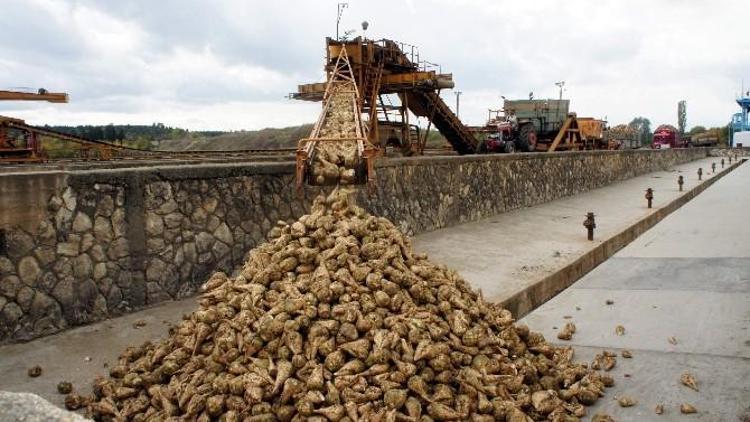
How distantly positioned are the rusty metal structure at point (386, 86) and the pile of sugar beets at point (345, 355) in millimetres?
9052

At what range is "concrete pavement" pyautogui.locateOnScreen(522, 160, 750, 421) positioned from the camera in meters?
3.99

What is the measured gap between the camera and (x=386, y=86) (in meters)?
16.1

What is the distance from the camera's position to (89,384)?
407 cm

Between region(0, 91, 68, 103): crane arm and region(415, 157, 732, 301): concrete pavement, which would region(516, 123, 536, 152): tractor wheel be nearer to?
region(415, 157, 732, 301): concrete pavement

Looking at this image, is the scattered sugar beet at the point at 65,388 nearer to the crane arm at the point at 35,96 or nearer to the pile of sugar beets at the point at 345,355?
the pile of sugar beets at the point at 345,355

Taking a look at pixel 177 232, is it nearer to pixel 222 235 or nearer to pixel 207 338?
pixel 222 235

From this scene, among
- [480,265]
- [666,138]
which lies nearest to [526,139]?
[480,265]

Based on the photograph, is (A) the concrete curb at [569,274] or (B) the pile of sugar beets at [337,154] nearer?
(A) the concrete curb at [569,274]

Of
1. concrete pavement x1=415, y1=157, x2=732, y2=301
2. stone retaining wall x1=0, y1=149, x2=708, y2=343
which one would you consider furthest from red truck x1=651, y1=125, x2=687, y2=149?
stone retaining wall x1=0, y1=149, x2=708, y2=343

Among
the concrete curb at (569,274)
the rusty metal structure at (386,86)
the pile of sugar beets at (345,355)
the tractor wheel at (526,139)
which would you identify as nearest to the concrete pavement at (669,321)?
the concrete curb at (569,274)

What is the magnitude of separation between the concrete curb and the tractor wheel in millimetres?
8564

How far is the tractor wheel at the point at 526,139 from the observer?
20922 mm

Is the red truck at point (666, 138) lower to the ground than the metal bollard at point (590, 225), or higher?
higher

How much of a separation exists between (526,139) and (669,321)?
52.5 feet
